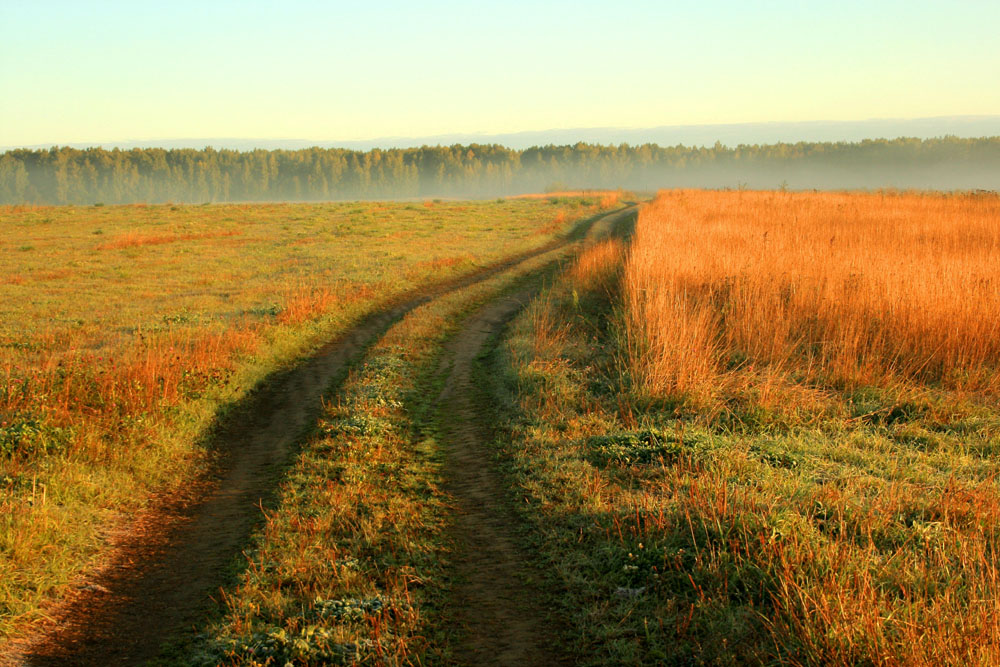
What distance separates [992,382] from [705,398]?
364 centimetres

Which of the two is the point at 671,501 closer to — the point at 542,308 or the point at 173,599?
the point at 173,599

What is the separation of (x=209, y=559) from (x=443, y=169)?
140634 millimetres

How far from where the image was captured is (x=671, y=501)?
16.7 feet

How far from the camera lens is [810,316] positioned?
33.3 ft

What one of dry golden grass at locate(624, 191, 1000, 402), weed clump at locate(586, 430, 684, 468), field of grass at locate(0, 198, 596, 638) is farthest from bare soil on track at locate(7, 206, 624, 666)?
dry golden grass at locate(624, 191, 1000, 402)

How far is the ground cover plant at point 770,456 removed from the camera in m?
3.67

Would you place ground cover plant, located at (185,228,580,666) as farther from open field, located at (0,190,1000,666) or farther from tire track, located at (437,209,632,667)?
tire track, located at (437,209,632,667)

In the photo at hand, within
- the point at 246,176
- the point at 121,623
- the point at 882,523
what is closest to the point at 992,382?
the point at 882,523

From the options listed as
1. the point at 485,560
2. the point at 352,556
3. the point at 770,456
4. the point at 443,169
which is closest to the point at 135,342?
the point at 352,556

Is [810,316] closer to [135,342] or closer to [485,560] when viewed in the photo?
[485,560]

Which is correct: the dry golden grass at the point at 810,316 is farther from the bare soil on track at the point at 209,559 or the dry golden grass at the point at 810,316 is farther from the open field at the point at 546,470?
the bare soil on track at the point at 209,559

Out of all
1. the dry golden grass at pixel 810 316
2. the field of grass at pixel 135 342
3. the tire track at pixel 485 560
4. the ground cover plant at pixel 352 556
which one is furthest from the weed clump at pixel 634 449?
the field of grass at pixel 135 342

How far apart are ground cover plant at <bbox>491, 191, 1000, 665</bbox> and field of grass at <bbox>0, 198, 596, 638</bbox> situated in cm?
367

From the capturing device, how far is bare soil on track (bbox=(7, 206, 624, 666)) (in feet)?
13.4
